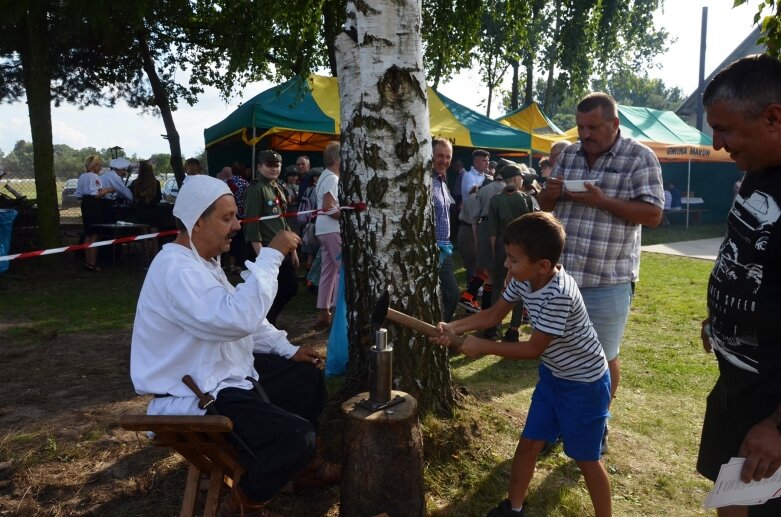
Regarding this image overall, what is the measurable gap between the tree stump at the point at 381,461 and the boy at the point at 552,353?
0.40m

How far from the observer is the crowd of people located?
1801 millimetres

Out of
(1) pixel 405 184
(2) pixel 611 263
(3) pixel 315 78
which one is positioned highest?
(3) pixel 315 78

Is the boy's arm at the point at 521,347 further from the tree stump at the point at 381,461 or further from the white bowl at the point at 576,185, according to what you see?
the white bowl at the point at 576,185

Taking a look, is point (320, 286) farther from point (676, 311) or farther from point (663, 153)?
point (663, 153)

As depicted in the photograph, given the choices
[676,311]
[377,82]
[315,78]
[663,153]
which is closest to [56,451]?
[377,82]

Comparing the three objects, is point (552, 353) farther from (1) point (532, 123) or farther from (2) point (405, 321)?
(1) point (532, 123)

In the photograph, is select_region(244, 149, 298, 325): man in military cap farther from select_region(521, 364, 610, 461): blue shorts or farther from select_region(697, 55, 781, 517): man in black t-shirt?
select_region(697, 55, 781, 517): man in black t-shirt

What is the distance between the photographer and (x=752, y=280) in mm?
1804

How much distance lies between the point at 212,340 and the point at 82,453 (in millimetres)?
1711

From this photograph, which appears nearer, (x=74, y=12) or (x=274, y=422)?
(x=274, y=422)

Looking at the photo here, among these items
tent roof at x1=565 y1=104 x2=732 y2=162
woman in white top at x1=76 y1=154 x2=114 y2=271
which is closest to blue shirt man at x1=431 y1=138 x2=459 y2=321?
woman in white top at x1=76 y1=154 x2=114 y2=271

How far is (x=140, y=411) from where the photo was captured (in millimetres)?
4145

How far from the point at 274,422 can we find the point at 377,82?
1828 millimetres

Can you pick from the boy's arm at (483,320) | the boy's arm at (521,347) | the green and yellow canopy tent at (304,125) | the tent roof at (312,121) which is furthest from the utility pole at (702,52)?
the boy's arm at (521,347)
